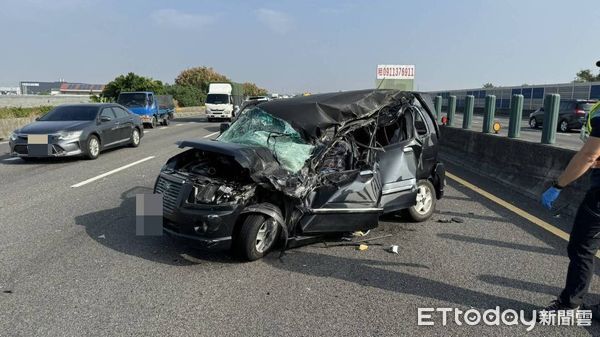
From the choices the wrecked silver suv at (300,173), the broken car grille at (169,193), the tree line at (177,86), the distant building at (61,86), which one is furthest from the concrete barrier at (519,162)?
the distant building at (61,86)


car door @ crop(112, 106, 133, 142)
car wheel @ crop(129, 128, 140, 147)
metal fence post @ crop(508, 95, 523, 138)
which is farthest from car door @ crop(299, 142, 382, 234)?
car wheel @ crop(129, 128, 140, 147)

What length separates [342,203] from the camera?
470cm

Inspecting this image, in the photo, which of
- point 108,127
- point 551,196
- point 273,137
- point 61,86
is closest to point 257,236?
point 273,137

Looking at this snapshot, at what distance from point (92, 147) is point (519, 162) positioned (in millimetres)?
10039

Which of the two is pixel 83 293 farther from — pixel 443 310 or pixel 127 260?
pixel 443 310

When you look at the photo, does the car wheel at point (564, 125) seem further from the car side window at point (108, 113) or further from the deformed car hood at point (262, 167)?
the deformed car hood at point (262, 167)

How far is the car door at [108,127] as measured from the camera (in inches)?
474

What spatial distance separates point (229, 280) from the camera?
13.3ft

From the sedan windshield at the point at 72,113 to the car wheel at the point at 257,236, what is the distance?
921 centimetres

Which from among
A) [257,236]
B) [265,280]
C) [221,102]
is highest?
[221,102]

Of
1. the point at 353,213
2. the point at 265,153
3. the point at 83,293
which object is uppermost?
the point at 265,153

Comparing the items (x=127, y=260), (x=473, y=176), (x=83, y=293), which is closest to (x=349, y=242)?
(x=127, y=260)

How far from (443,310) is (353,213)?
1.48 m

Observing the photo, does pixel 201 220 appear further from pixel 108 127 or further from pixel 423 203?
pixel 108 127
